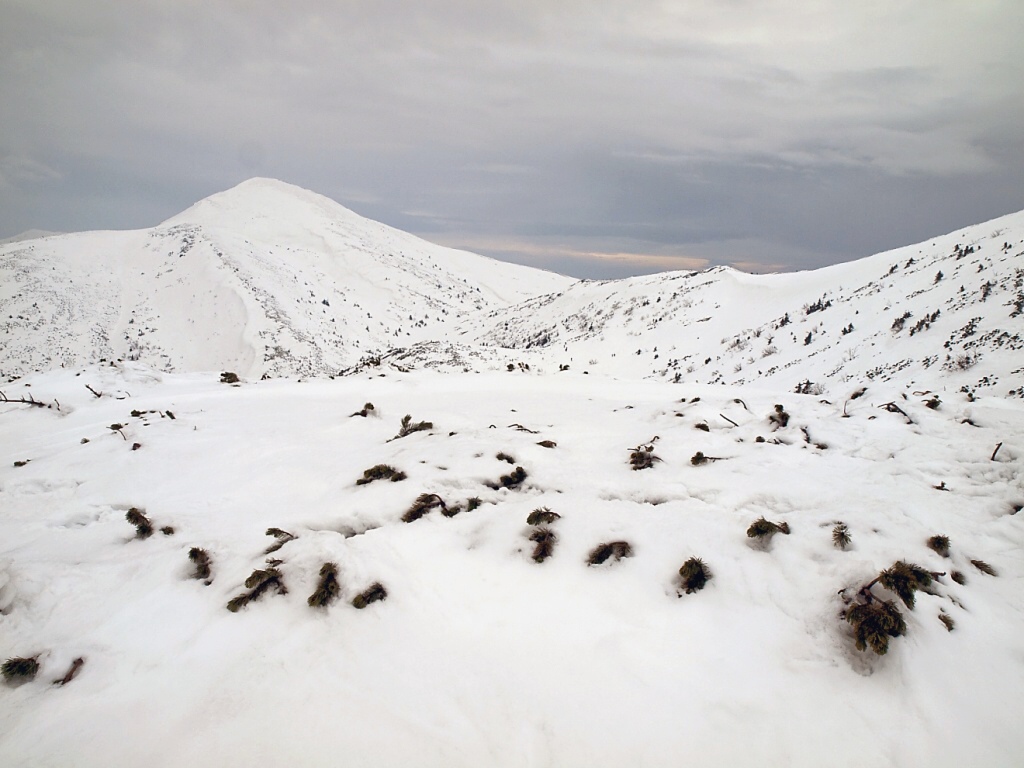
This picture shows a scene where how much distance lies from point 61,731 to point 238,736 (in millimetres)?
1200

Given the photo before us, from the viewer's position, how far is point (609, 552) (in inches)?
183

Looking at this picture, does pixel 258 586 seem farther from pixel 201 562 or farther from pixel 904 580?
pixel 904 580

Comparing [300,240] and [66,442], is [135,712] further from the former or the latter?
[300,240]

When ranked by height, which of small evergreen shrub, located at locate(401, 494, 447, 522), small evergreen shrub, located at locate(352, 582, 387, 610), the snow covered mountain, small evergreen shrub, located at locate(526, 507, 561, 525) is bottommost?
small evergreen shrub, located at locate(352, 582, 387, 610)

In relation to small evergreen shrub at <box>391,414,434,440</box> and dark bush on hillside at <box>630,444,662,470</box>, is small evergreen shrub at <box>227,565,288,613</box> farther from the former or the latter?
dark bush on hillside at <box>630,444,662,470</box>

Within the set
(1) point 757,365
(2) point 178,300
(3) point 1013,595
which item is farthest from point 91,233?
(3) point 1013,595

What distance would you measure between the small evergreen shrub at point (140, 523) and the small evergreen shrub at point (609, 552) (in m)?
5.08

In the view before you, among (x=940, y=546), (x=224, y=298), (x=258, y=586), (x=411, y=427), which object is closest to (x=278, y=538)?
(x=258, y=586)

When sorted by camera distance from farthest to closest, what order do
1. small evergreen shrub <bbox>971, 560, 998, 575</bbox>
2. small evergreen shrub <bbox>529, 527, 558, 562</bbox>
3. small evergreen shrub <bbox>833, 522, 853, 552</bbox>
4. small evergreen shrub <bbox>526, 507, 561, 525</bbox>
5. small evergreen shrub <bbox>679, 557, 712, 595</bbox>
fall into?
small evergreen shrub <bbox>526, 507, 561, 525</bbox> → small evergreen shrub <bbox>529, 527, 558, 562</bbox> → small evergreen shrub <bbox>833, 522, 853, 552</bbox> → small evergreen shrub <bbox>679, 557, 712, 595</bbox> → small evergreen shrub <bbox>971, 560, 998, 575</bbox>

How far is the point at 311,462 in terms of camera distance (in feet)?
24.5

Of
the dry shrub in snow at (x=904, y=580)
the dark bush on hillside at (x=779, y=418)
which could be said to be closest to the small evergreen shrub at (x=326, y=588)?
the dry shrub in snow at (x=904, y=580)

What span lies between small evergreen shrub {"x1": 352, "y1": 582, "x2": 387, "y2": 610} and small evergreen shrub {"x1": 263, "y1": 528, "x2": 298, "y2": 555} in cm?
126

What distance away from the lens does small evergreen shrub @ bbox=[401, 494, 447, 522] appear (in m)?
5.51

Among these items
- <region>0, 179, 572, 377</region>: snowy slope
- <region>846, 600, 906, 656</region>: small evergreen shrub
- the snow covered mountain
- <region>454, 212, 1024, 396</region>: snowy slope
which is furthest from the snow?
<region>0, 179, 572, 377</region>: snowy slope
